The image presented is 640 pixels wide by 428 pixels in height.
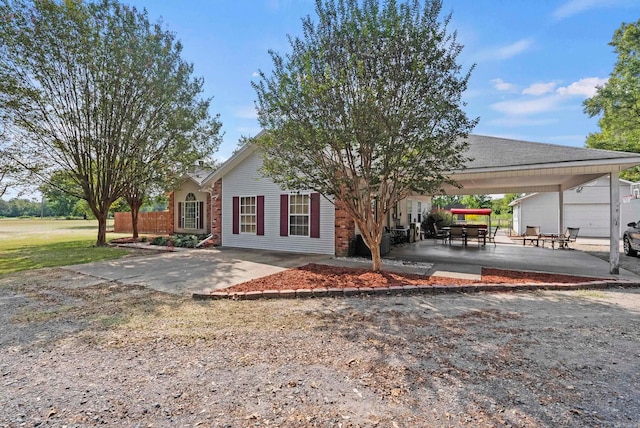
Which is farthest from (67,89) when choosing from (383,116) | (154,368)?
(154,368)

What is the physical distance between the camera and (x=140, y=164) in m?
15.0

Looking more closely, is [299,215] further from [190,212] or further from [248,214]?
[190,212]

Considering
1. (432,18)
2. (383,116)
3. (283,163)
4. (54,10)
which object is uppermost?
(54,10)

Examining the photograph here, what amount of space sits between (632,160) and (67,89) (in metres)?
18.6

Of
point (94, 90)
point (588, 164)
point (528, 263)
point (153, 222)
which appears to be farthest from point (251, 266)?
point (153, 222)

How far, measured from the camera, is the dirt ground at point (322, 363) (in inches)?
93.3

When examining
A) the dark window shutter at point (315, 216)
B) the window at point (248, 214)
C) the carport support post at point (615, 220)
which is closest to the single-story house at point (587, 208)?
the carport support post at point (615, 220)

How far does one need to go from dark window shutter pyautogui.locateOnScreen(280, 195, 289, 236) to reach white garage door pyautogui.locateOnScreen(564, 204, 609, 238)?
19.2m

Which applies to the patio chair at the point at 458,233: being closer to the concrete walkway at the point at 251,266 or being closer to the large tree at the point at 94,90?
the concrete walkway at the point at 251,266

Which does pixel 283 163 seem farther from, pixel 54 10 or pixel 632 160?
pixel 54 10

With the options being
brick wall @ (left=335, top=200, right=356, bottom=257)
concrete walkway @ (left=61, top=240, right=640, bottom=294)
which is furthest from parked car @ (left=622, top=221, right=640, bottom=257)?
brick wall @ (left=335, top=200, right=356, bottom=257)

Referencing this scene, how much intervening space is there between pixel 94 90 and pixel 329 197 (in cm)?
1081

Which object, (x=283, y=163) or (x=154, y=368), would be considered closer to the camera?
(x=154, y=368)

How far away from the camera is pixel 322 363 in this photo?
3.16 metres
